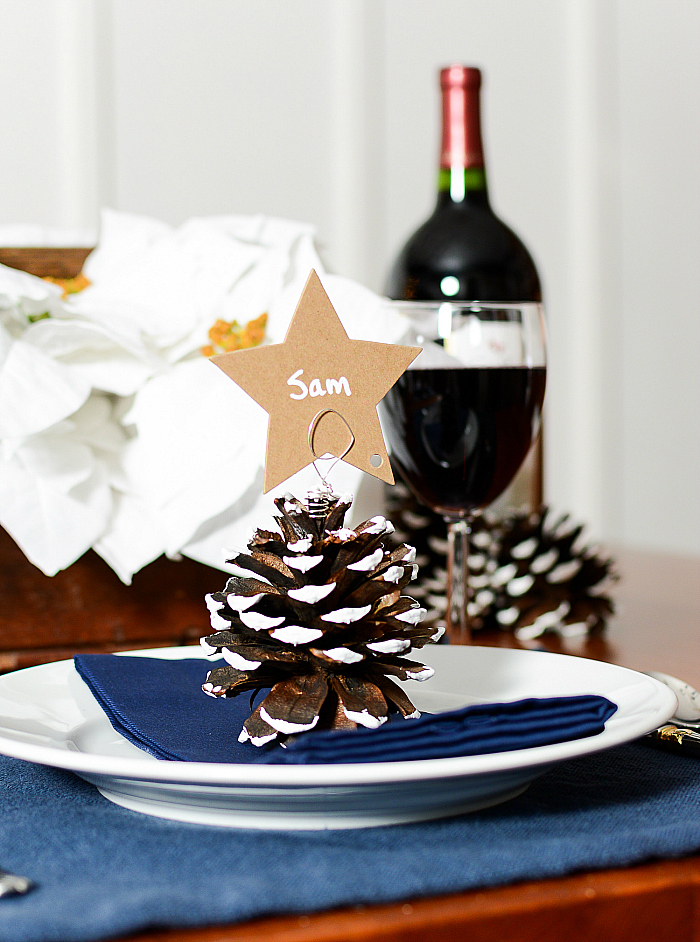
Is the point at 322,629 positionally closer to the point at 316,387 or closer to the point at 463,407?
the point at 316,387

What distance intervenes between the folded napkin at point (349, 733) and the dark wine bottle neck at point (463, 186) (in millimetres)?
504

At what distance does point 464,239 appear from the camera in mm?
801

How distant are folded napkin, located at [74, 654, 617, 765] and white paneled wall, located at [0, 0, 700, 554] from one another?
146 cm

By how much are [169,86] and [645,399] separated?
53.0 inches

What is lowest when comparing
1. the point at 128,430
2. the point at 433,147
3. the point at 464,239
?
the point at 128,430

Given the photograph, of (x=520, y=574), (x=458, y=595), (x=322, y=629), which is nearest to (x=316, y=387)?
(x=322, y=629)

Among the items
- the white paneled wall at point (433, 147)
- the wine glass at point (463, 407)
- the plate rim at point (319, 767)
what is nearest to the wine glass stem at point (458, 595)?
the wine glass at point (463, 407)

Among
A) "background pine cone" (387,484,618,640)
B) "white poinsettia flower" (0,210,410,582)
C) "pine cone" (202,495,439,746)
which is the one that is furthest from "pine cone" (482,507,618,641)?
"pine cone" (202,495,439,746)

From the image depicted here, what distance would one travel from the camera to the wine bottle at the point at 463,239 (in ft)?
2.60

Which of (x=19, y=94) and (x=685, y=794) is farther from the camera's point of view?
Answer: (x=19, y=94)

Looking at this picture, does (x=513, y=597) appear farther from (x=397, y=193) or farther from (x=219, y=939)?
(x=397, y=193)

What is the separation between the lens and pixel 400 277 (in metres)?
0.84

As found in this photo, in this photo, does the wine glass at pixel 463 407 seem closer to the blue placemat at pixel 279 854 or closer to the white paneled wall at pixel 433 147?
the blue placemat at pixel 279 854

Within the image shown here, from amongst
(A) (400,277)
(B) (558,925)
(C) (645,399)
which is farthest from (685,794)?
(C) (645,399)
